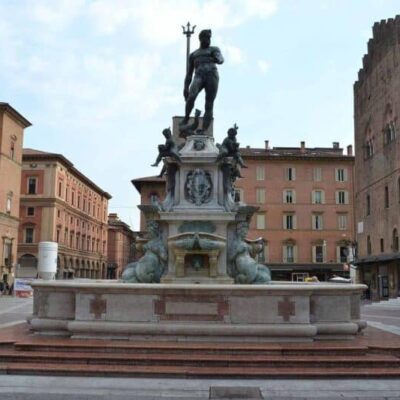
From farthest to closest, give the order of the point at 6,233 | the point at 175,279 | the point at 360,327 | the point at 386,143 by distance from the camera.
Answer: the point at 6,233, the point at 386,143, the point at 175,279, the point at 360,327

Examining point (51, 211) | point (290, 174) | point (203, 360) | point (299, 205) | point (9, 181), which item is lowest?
point (203, 360)

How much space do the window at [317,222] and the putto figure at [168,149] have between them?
59901mm

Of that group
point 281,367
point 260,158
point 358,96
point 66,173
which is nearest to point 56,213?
point 66,173

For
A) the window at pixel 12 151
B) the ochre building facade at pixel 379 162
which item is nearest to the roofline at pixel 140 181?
the window at pixel 12 151

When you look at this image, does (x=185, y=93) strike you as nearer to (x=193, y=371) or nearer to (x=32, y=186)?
(x=193, y=371)

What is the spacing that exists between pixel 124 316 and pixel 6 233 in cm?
5136

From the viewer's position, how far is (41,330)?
10820 mm

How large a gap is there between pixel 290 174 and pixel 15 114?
1391 inches

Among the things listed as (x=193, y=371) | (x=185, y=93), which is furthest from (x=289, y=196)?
(x=193, y=371)

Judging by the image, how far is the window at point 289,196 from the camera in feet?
238

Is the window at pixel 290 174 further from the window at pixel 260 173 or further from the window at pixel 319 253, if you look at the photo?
the window at pixel 319 253

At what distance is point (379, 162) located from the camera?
51.8 metres

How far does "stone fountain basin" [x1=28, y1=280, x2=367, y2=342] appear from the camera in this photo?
400 inches

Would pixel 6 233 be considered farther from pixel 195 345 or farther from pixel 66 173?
pixel 195 345
